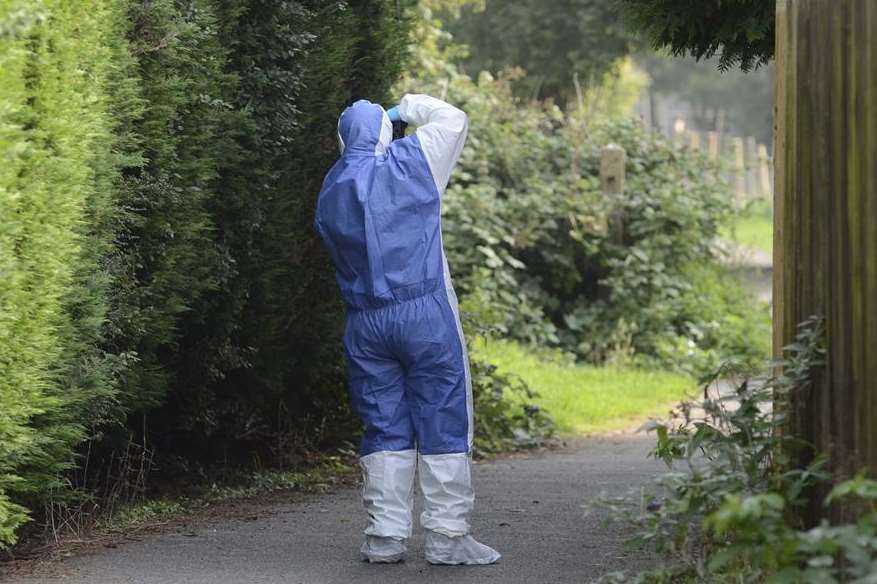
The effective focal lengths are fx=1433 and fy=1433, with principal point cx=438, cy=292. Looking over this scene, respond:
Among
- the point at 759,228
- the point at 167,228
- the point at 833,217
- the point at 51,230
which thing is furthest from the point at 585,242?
the point at 759,228

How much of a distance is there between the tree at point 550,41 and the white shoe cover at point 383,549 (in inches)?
689

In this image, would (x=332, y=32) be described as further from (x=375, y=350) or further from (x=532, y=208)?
(x=532, y=208)

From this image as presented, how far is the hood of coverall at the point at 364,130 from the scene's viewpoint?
5586 mm

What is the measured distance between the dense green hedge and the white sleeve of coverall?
1028mm

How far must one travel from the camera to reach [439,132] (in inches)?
218

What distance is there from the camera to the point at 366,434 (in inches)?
218

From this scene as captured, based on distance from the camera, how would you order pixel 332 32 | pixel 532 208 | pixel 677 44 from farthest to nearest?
pixel 532 208
pixel 332 32
pixel 677 44

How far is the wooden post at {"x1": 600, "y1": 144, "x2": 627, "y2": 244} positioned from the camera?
15.1m

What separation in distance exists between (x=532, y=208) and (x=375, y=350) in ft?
30.4

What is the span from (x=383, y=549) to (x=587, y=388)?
7337 millimetres

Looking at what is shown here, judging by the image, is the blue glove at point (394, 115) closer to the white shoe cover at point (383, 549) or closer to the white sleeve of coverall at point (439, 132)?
the white sleeve of coverall at point (439, 132)

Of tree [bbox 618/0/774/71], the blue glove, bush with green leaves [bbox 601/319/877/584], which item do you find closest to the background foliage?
the blue glove

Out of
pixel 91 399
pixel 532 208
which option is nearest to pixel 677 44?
pixel 91 399

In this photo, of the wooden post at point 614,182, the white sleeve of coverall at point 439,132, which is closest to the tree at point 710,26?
the white sleeve of coverall at point 439,132
